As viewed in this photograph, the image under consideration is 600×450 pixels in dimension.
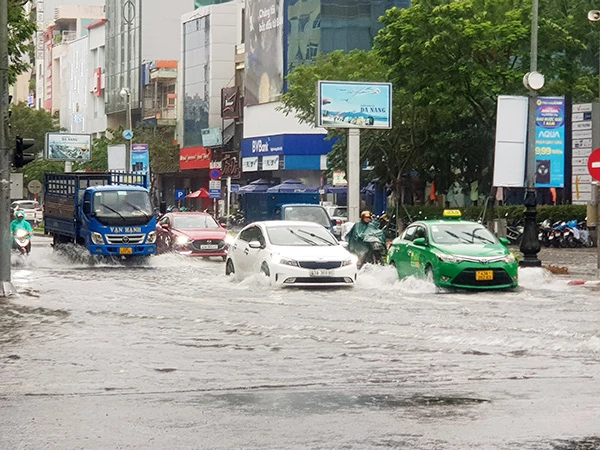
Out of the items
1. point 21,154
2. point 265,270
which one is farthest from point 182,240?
point 21,154

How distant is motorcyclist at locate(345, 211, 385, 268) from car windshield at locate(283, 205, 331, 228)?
25.6 ft

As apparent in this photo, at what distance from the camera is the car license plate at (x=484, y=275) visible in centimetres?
2608

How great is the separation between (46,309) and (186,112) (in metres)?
92.9

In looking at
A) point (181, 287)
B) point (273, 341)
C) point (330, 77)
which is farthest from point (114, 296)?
point (330, 77)

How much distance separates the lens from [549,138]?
3916 centimetres

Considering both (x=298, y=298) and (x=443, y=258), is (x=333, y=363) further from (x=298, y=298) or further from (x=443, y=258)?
(x=443, y=258)

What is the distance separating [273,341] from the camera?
54.8 ft

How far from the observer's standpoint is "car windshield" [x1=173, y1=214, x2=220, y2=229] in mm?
41656

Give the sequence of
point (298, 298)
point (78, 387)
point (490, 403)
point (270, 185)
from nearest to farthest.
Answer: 1. point (490, 403)
2. point (78, 387)
3. point (298, 298)
4. point (270, 185)

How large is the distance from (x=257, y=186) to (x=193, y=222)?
48407 millimetres

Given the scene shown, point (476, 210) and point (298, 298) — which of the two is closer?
point (298, 298)

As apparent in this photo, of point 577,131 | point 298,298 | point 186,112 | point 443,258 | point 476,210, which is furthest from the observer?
Result: point 186,112

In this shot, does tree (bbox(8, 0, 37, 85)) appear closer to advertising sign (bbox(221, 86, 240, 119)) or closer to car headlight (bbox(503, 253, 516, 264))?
car headlight (bbox(503, 253, 516, 264))

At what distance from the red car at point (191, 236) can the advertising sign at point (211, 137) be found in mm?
62304
